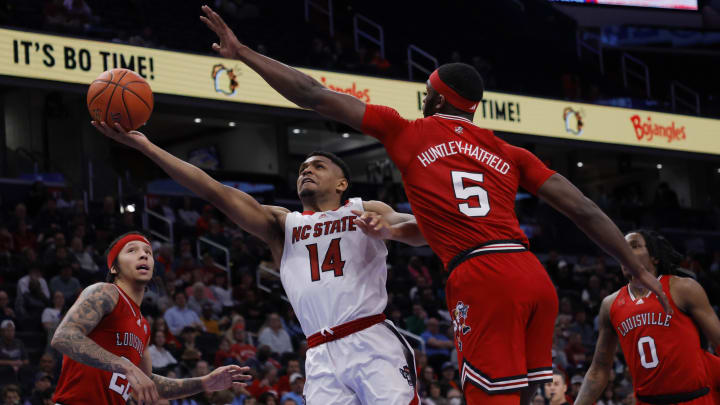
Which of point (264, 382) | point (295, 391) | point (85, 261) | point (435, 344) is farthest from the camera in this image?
point (435, 344)

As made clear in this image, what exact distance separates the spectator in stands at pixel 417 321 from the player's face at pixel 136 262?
420 inches

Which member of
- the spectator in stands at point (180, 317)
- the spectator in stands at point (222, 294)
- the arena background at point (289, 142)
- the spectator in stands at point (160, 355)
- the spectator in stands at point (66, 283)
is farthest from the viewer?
the spectator in stands at point (222, 294)

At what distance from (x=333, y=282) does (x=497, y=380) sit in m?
1.32

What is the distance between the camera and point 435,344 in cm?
1631

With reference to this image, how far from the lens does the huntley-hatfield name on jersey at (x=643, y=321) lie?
7120 mm

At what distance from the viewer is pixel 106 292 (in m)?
6.07

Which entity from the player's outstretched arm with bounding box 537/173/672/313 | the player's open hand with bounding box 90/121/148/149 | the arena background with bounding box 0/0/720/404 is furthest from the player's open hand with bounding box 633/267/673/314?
the arena background with bounding box 0/0/720/404

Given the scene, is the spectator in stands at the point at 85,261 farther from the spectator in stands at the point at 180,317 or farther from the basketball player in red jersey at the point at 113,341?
the basketball player in red jersey at the point at 113,341

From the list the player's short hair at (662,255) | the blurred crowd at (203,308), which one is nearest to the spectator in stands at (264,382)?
the blurred crowd at (203,308)

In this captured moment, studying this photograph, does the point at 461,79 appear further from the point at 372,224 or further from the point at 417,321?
the point at 417,321

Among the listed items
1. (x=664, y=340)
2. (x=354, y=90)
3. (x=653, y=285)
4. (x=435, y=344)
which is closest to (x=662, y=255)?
(x=664, y=340)

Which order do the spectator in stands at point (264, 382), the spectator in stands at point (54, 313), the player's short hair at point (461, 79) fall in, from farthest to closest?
the spectator in stands at point (54, 313), the spectator in stands at point (264, 382), the player's short hair at point (461, 79)

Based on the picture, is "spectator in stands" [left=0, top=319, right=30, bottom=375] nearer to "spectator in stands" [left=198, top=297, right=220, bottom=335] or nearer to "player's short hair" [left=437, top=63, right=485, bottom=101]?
"spectator in stands" [left=198, top=297, right=220, bottom=335]

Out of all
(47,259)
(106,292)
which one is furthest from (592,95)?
(106,292)
